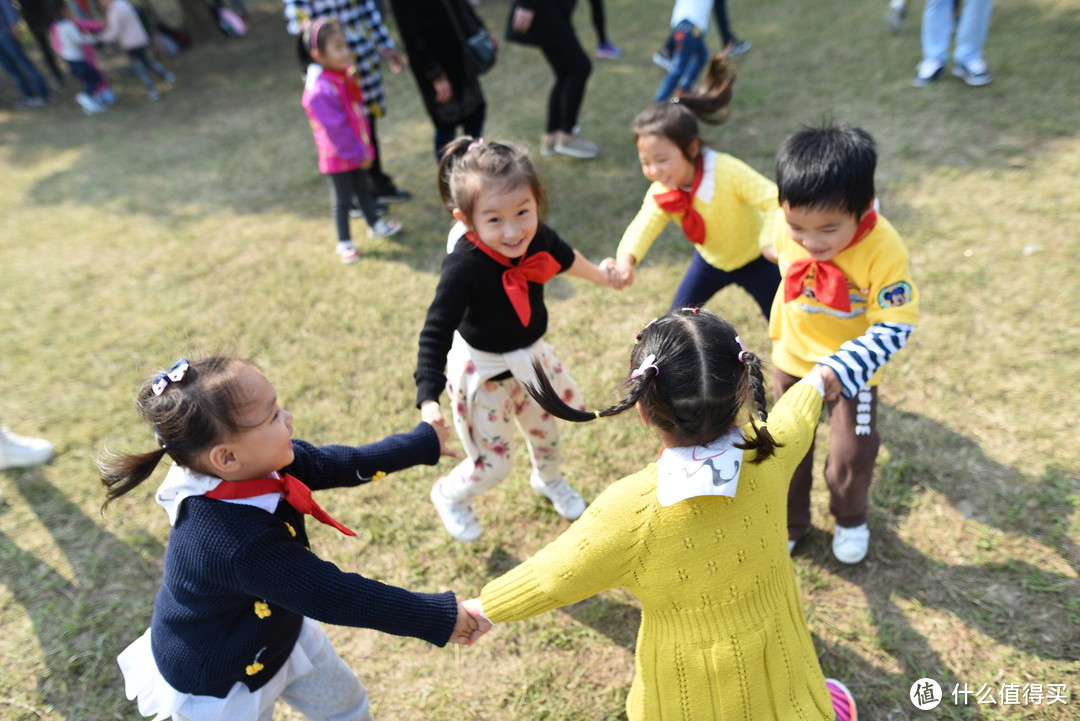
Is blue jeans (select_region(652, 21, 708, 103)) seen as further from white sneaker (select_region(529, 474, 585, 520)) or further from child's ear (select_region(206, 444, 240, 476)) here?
child's ear (select_region(206, 444, 240, 476))

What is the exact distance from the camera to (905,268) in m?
1.98

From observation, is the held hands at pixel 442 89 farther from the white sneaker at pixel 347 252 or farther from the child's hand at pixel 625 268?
the child's hand at pixel 625 268

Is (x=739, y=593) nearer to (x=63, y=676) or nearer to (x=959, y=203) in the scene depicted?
(x=63, y=676)

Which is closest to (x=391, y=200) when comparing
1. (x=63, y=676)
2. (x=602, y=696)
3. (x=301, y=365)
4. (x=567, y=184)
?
(x=567, y=184)

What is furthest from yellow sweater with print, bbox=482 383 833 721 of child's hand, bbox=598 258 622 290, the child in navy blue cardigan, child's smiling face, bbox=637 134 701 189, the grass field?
child's smiling face, bbox=637 134 701 189

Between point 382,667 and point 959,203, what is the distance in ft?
13.5

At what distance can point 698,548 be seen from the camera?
1.47 metres

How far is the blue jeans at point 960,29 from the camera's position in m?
5.59

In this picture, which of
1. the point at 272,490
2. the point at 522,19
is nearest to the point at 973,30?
the point at 522,19

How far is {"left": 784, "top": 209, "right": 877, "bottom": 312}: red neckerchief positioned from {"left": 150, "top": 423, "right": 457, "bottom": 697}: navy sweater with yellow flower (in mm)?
1371

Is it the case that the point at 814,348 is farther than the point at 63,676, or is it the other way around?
the point at 63,676

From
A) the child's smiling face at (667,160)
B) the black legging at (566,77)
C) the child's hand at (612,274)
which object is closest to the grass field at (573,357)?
the black legging at (566,77)

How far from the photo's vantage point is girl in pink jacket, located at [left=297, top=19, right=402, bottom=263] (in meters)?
4.35

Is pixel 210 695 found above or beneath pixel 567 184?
above
